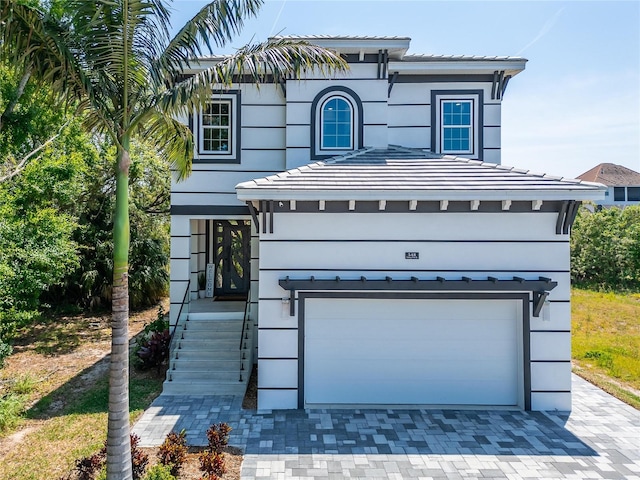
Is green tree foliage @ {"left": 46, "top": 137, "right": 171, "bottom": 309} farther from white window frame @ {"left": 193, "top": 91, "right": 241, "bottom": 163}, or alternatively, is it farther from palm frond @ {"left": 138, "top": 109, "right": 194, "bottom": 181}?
palm frond @ {"left": 138, "top": 109, "right": 194, "bottom": 181}

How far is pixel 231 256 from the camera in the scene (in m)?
11.5

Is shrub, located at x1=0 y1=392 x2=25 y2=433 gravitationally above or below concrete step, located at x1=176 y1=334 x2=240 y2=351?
below

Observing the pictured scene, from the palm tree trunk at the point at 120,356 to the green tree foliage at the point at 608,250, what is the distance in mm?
24309

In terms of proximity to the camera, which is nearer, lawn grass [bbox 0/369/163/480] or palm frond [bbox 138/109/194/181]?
palm frond [bbox 138/109/194/181]

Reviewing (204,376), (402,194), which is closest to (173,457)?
(204,376)

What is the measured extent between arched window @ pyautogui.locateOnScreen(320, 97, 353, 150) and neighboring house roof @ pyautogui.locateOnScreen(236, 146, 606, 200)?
174 centimetres

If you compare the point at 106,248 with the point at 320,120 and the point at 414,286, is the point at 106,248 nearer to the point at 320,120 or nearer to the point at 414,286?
the point at 320,120

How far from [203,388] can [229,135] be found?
611 cm

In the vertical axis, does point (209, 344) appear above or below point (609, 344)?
above

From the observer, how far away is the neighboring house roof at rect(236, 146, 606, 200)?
684cm

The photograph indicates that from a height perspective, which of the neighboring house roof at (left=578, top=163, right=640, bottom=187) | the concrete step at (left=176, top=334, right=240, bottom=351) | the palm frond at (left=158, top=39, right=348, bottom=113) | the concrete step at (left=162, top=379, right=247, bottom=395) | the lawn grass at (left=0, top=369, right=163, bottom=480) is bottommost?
the lawn grass at (left=0, top=369, right=163, bottom=480)

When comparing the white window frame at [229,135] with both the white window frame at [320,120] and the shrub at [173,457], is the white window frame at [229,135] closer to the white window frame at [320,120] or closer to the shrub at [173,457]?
the white window frame at [320,120]

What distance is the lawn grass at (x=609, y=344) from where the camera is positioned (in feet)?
28.1

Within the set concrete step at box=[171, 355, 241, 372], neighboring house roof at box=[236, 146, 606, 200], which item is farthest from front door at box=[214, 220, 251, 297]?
neighboring house roof at box=[236, 146, 606, 200]
